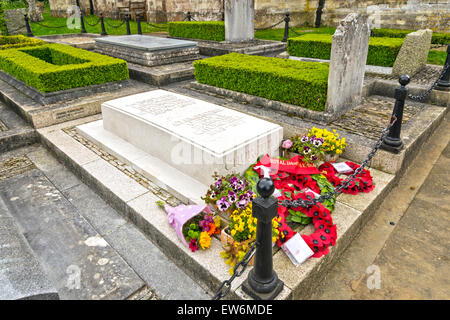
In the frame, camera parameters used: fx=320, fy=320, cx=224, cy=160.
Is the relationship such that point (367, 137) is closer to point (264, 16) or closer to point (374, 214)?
point (374, 214)

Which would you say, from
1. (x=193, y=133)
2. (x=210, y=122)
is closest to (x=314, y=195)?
(x=193, y=133)

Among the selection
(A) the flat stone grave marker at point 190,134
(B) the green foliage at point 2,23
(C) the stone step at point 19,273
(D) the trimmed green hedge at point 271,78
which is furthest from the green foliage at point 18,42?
(C) the stone step at point 19,273

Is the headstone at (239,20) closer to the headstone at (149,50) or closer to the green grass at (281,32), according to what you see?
the headstone at (149,50)

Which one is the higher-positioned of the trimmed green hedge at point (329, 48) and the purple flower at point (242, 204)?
the trimmed green hedge at point (329, 48)

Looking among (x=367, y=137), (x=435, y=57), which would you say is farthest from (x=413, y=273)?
(x=435, y=57)

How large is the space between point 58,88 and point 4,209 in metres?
4.16

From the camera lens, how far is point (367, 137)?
545 cm

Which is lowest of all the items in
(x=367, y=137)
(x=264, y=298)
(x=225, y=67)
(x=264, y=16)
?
(x=264, y=298)

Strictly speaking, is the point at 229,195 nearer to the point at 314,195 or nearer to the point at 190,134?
the point at 314,195

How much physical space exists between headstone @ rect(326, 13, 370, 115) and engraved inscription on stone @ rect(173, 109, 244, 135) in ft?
6.63

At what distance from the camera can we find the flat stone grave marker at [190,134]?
433 centimetres

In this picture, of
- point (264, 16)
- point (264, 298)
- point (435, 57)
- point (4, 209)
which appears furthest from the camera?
point (264, 16)

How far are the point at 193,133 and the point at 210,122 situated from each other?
0.51 meters

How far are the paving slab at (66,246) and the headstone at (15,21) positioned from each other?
16.0 metres
